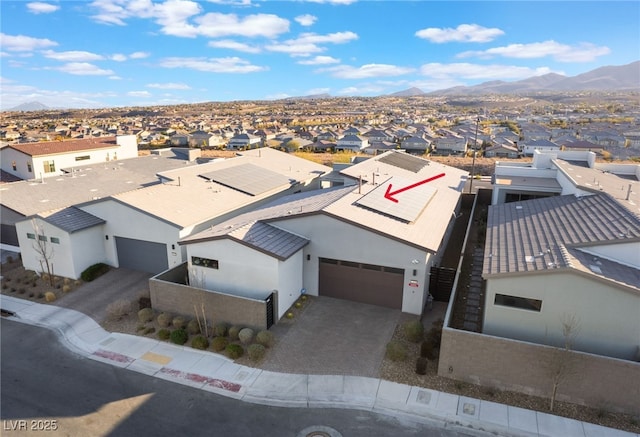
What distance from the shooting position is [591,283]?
15734 mm

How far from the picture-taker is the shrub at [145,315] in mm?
21469

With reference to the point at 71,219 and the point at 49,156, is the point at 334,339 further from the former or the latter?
the point at 49,156

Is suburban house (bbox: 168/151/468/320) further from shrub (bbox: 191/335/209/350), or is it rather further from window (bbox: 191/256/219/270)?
shrub (bbox: 191/335/209/350)

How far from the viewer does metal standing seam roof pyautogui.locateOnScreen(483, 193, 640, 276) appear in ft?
57.4

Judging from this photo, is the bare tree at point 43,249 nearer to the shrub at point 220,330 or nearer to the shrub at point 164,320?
the shrub at point 164,320

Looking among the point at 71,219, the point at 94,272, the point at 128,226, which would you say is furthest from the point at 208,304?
the point at 71,219

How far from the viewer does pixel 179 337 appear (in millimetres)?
19703

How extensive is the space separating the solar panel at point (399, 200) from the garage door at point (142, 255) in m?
13.4

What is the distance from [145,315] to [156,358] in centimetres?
348

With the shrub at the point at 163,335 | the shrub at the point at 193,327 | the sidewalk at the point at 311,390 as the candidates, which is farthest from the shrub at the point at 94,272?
the shrub at the point at 193,327

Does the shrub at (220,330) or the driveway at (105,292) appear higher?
the shrub at (220,330)

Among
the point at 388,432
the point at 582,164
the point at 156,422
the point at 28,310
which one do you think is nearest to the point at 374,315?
the point at 388,432

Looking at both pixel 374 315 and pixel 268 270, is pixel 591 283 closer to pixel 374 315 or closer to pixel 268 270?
pixel 374 315

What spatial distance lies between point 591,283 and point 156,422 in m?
17.2
